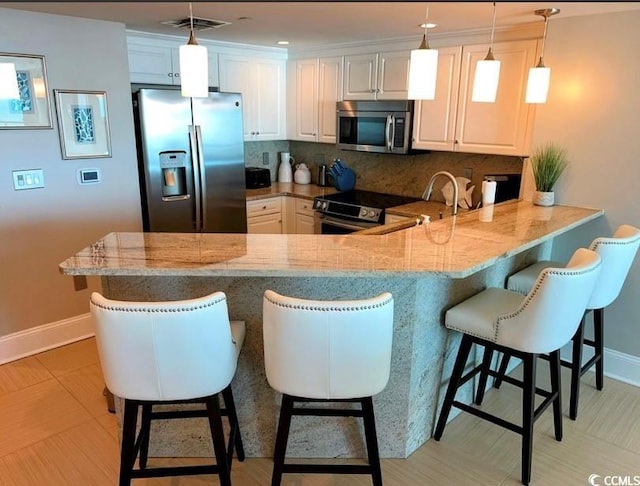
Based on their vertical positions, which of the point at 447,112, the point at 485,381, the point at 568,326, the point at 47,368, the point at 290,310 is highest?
the point at 447,112

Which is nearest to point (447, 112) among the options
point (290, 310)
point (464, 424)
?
point (464, 424)

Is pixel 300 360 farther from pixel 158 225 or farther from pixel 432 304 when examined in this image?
pixel 158 225

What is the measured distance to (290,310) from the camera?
5.32 feet

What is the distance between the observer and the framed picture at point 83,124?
3.12m

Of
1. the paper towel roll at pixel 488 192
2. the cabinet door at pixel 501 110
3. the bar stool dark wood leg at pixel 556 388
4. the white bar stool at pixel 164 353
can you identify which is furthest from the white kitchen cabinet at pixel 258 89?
the bar stool dark wood leg at pixel 556 388

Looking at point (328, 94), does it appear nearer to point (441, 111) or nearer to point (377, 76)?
point (377, 76)

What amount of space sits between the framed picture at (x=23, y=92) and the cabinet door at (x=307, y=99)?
7.48ft

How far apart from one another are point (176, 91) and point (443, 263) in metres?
2.61

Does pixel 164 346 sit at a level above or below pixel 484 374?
above

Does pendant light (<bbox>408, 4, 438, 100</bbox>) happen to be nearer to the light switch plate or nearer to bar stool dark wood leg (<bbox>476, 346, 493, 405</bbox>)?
bar stool dark wood leg (<bbox>476, 346, 493, 405</bbox>)

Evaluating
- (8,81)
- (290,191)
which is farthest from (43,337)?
(290,191)

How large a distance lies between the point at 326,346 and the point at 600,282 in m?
1.69

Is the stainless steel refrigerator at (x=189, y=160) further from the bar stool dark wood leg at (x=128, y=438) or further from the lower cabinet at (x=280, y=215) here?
the bar stool dark wood leg at (x=128, y=438)

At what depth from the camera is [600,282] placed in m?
2.48
